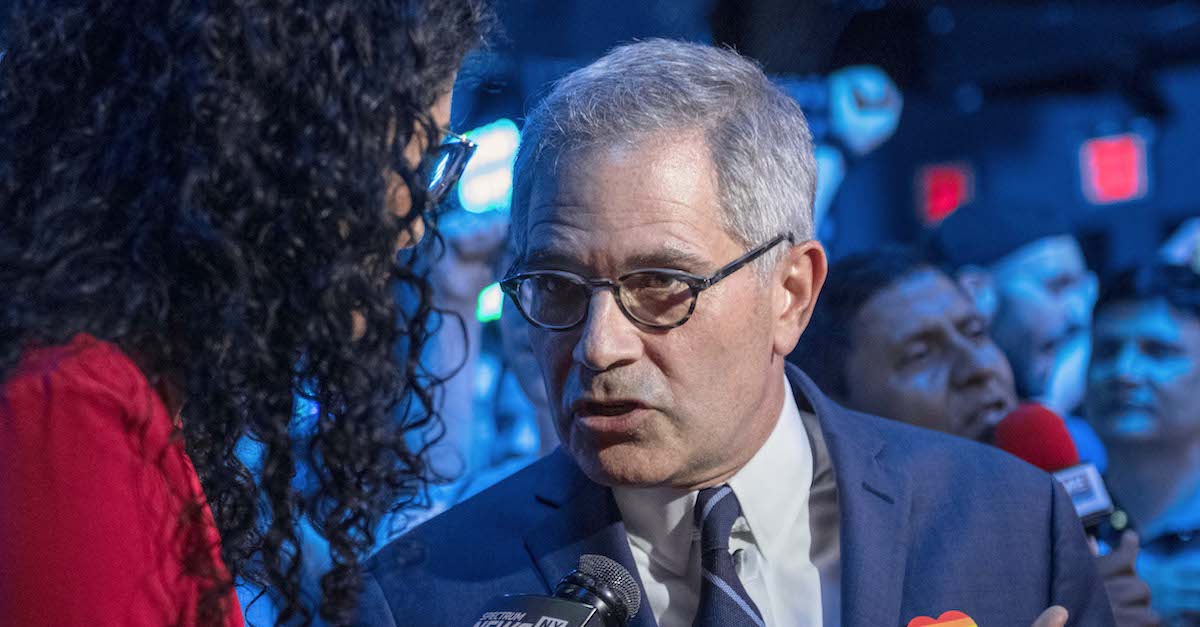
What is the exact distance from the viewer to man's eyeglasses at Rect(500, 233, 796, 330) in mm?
1933

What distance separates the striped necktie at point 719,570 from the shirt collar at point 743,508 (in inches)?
1.3

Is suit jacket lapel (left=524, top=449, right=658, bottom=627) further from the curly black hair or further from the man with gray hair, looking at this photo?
the curly black hair

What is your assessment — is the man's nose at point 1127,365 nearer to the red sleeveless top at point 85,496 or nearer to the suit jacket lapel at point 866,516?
the suit jacket lapel at point 866,516

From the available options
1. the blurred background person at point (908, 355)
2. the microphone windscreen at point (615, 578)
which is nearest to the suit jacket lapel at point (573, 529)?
the microphone windscreen at point (615, 578)

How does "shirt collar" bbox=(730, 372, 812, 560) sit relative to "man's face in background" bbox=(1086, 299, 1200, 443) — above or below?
above

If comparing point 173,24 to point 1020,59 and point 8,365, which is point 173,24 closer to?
point 8,365

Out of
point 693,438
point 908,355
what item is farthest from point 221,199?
point 908,355

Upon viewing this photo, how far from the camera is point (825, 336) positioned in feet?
10.1

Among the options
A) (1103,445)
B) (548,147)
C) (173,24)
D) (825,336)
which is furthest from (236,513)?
(1103,445)

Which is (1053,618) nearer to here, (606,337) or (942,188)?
(606,337)

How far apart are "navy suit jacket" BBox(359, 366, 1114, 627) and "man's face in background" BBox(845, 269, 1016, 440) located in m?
0.74

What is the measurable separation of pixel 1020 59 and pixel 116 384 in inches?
565

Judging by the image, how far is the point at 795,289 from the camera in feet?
7.06

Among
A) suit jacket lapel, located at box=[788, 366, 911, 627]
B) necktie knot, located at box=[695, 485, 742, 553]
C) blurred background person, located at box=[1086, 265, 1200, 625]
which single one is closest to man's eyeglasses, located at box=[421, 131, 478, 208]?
necktie knot, located at box=[695, 485, 742, 553]
